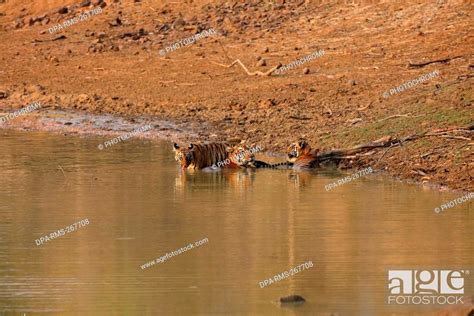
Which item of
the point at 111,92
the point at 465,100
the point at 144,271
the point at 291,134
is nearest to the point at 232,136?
the point at 291,134

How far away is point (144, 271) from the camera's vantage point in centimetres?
1027

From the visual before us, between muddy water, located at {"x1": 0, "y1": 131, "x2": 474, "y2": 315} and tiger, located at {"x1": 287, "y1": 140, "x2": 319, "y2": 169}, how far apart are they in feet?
0.69

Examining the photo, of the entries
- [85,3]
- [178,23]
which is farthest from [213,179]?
[85,3]

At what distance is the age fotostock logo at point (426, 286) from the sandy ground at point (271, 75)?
11.7 ft

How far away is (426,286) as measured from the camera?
9.76 meters

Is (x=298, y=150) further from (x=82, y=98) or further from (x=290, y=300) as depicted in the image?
(x=82, y=98)

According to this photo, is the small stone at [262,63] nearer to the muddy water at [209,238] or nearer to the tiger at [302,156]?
the muddy water at [209,238]

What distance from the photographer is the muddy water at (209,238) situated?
9430mm

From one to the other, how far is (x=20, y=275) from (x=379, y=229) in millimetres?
3201

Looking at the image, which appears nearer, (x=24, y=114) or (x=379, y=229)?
(x=379, y=229)

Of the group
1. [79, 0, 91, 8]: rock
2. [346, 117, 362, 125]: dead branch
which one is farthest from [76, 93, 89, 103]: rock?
[79, 0, 91, 8]: rock

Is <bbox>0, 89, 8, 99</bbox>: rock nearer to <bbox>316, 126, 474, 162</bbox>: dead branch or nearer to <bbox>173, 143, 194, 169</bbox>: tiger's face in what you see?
<bbox>173, 143, 194, 169</bbox>: tiger's face

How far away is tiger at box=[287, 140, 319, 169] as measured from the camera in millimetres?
15164

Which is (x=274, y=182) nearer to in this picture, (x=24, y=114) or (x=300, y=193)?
(x=300, y=193)
